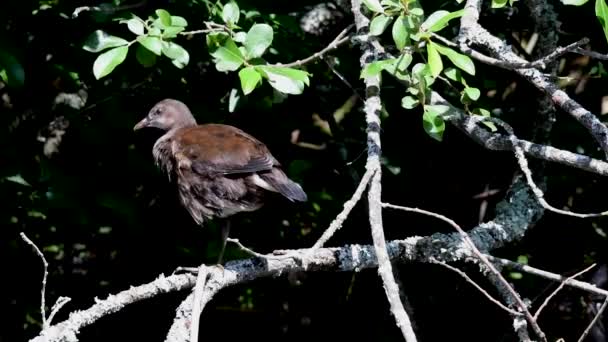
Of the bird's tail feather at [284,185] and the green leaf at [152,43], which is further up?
the green leaf at [152,43]

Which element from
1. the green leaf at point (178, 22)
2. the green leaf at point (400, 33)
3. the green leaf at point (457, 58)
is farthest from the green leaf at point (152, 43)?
the green leaf at point (457, 58)

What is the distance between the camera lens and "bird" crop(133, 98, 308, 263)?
13.2 feet

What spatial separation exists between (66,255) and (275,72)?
84.6 inches

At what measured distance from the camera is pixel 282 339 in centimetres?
544

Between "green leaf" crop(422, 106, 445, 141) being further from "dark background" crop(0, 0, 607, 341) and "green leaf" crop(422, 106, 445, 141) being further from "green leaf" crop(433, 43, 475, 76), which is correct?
"dark background" crop(0, 0, 607, 341)

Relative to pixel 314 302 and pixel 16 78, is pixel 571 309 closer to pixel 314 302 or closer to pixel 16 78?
pixel 314 302

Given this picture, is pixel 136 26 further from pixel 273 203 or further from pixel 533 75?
pixel 273 203

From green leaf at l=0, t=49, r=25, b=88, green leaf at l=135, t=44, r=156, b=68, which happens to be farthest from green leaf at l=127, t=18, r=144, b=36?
green leaf at l=0, t=49, r=25, b=88

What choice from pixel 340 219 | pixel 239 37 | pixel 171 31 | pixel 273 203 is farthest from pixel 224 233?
pixel 340 219

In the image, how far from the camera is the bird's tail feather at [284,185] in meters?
3.83

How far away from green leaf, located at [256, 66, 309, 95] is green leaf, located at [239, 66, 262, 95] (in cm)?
6

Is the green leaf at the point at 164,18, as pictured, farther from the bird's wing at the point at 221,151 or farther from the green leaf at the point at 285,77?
the bird's wing at the point at 221,151

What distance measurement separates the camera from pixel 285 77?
10.7 feet

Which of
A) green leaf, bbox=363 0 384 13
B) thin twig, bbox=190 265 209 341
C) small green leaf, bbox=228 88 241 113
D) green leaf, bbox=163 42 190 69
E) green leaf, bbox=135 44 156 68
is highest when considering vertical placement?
green leaf, bbox=363 0 384 13
